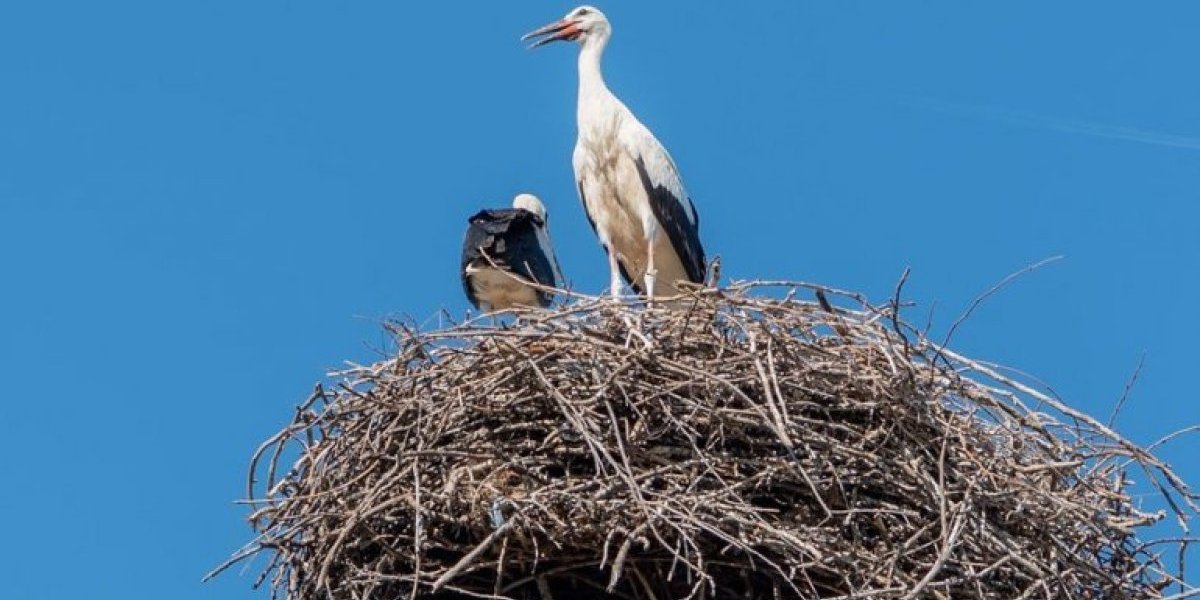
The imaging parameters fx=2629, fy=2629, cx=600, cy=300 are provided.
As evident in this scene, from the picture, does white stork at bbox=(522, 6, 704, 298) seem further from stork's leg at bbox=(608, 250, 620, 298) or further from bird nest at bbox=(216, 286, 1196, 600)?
bird nest at bbox=(216, 286, 1196, 600)

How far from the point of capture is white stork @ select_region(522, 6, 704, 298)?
34.9ft

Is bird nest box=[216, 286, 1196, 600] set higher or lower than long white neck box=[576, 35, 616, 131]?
lower

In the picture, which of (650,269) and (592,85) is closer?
(650,269)

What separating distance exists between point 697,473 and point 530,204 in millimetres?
3802

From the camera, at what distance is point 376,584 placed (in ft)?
25.5

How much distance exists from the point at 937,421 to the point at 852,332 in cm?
45

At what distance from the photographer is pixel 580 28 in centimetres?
1126

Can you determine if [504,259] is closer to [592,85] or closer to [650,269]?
[650,269]

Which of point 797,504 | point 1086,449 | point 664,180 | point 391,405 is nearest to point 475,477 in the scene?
point 391,405

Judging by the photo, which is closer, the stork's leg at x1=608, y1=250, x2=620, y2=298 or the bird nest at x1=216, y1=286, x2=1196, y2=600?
the bird nest at x1=216, y1=286, x2=1196, y2=600

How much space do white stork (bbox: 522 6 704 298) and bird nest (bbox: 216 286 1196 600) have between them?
2.33 meters

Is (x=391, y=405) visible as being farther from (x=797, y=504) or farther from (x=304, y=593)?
(x=797, y=504)

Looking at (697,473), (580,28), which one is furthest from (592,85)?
(697,473)

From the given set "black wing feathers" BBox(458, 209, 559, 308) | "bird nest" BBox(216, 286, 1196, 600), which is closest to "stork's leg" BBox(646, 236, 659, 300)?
"black wing feathers" BBox(458, 209, 559, 308)
